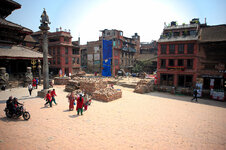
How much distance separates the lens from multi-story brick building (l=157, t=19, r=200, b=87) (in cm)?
2583

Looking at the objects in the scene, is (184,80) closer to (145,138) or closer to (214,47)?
(214,47)

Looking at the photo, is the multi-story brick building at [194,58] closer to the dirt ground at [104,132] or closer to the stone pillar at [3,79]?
the dirt ground at [104,132]

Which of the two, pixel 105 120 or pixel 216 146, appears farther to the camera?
pixel 105 120

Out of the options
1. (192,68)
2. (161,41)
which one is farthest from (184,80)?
(161,41)

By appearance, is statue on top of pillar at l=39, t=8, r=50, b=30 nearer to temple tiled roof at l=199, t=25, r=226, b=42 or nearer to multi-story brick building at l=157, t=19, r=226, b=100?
multi-story brick building at l=157, t=19, r=226, b=100

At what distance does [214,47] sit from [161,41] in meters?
9.82

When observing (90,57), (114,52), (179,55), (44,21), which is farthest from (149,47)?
(44,21)

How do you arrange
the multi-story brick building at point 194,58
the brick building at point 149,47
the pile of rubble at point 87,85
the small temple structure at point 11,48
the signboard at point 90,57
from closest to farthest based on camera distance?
the pile of rubble at point 87,85 < the small temple structure at point 11,48 < the multi-story brick building at point 194,58 < the signboard at point 90,57 < the brick building at point 149,47

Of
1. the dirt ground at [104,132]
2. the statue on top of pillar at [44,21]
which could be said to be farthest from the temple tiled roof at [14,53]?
the dirt ground at [104,132]

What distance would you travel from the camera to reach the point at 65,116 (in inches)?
384

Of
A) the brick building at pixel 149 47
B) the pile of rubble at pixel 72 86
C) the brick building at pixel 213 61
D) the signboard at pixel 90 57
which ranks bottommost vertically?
the pile of rubble at pixel 72 86

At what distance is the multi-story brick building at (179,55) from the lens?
84.7ft

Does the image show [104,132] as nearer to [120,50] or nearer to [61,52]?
[61,52]

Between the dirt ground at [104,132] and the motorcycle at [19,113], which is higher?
the motorcycle at [19,113]
